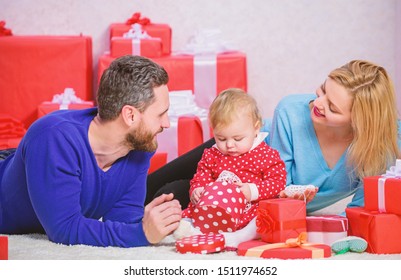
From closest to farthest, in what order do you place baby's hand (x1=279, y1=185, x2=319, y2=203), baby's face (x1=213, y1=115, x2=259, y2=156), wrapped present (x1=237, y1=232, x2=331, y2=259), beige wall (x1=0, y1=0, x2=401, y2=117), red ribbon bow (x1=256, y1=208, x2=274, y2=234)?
wrapped present (x1=237, y1=232, x2=331, y2=259)
red ribbon bow (x1=256, y1=208, x2=274, y2=234)
baby's hand (x1=279, y1=185, x2=319, y2=203)
baby's face (x1=213, y1=115, x2=259, y2=156)
beige wall (x1=0, y1=0, x2=401, y2=117)

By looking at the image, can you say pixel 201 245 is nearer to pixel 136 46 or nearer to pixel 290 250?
pixel 290 250

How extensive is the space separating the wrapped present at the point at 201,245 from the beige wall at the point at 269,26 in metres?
2.29

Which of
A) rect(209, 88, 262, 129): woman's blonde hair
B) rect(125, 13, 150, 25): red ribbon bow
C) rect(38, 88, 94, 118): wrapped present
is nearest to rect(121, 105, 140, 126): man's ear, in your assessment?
rect(209, 88, 262, 129): woman's blonde hair

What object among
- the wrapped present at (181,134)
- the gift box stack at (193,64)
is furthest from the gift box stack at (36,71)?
the wrapped present at (181,134)

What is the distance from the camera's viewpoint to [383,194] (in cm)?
171

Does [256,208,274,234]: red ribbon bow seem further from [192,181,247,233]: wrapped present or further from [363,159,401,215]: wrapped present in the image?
[363,159,401,215]: wrapped present

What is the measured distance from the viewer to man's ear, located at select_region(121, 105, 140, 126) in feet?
5.75

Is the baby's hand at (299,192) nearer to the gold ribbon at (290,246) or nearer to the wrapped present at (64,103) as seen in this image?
the gold ribbon at (290,246)

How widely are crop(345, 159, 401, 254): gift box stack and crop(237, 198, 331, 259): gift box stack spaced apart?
0.12 m

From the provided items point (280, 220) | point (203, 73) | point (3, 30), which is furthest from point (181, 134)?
point (280, 220)

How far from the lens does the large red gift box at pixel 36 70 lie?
352cm

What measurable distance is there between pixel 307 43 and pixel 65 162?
8.16 feet
